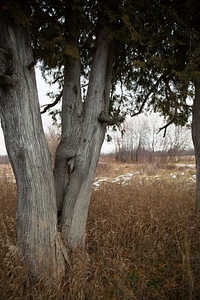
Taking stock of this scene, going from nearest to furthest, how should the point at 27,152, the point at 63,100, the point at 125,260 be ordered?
the point at 27,152, the point at 125,260, the point at 63,100

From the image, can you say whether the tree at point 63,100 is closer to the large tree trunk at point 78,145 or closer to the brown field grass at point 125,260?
Answer: the large tree trunk at point 78,145

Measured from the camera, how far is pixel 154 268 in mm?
2178

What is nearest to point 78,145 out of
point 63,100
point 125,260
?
point 63,100

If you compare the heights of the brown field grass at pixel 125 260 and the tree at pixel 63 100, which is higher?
the tree at pixel 63 100

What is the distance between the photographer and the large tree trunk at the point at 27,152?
1859 millimetres

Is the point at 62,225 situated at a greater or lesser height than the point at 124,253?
greater

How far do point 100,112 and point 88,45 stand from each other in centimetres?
116

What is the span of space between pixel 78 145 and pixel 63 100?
613mm

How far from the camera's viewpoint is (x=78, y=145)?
2281 millimetres

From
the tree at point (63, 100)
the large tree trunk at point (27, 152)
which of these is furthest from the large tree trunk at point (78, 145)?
the large tree trunk at point (27, 152)

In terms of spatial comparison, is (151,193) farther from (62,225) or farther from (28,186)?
(28,186)

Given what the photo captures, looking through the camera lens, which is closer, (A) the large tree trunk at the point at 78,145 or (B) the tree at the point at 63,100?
(B) the tree at the point at 63,100

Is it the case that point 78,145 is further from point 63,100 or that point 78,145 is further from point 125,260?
point 125,260

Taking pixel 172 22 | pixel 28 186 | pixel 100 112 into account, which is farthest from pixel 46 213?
pixel 172 22
